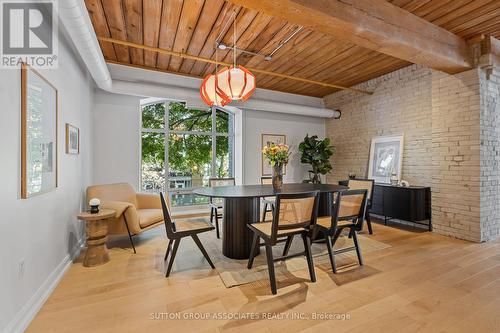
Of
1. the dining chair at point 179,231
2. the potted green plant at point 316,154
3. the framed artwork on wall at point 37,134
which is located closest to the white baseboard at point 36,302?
the framed artwork on wall at point 37,134

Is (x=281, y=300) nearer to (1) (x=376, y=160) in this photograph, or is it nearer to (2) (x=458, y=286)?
(2) (x=458, y=286)

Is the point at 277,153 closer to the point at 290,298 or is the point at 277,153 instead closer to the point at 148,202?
the point at 290,298

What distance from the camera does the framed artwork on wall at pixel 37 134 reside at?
178 centimetres

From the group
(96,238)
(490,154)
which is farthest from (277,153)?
(490,154)

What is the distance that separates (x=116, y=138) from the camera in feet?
14.6

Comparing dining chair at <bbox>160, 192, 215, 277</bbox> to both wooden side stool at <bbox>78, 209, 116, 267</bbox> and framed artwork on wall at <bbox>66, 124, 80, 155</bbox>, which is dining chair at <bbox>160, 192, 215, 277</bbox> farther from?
framed artwork on wall at <bbox>66, 124, 80, 155</bbox>

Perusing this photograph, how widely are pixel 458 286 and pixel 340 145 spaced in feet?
14.1

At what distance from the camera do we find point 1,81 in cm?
153

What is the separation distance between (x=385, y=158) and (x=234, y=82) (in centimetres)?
401

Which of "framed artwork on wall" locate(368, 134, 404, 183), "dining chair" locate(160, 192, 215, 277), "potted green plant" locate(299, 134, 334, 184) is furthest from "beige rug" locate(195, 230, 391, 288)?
"potted green plant" locate(299, 134, 334, 184)

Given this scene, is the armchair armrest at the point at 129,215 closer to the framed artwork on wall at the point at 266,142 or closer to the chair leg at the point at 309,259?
the chair leg at the point at 309,259

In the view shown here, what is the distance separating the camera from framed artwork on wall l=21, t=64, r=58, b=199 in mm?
1784

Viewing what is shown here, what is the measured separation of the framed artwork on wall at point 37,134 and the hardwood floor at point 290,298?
3.41 ft

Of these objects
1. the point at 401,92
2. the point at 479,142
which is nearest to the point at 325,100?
the point at 401,92
